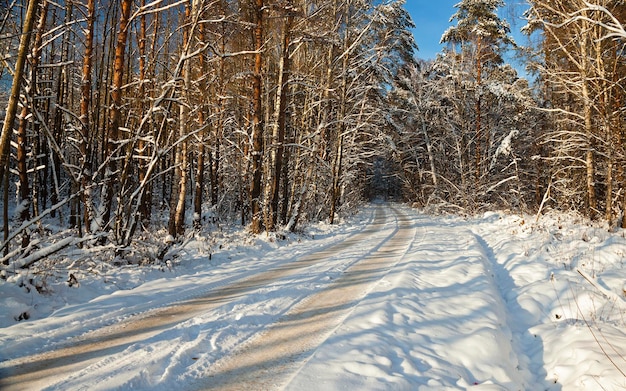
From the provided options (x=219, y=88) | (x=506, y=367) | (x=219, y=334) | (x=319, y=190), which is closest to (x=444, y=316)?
(x=506, y=367)

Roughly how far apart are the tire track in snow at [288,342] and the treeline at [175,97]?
119 inches

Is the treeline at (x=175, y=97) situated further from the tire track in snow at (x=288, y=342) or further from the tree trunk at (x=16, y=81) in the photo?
the tire track in snow at (x=288, y=342)

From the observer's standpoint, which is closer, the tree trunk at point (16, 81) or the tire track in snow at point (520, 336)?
the tire track in snow at point (520, 336)

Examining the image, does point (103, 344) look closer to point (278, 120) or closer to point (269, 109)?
point (278, 120)

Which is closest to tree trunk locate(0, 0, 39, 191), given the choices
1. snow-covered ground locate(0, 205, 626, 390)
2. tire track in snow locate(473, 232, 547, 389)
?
snow-covered ground locate(0, 205, 626, 390)

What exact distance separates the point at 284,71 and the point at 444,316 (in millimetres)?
10407

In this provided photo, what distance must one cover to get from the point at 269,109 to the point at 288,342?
1545 cm

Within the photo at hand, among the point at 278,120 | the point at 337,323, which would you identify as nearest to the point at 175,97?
the point at 278,120

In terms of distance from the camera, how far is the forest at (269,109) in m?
6.95

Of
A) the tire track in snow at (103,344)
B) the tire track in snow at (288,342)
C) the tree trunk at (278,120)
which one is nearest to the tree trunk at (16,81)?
the tire track in snow at (103,344)

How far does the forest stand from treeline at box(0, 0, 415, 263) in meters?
0.08

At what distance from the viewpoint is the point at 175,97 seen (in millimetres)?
7887

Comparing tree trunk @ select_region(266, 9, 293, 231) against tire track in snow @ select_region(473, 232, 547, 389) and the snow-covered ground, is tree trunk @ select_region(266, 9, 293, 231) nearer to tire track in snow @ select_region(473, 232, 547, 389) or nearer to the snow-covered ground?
the snow-covered ground

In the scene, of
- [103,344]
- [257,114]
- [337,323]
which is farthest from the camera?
[257,114]
